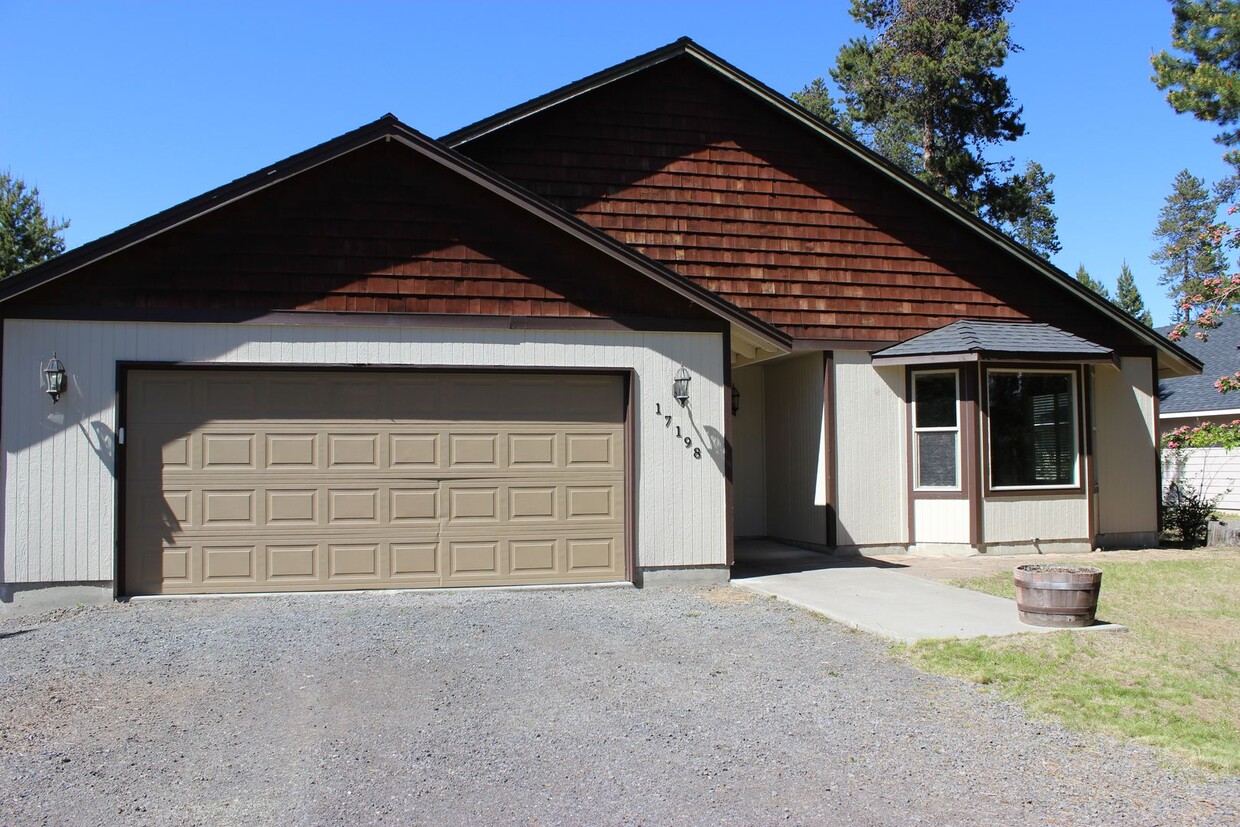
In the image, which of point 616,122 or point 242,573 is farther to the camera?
point 616,122

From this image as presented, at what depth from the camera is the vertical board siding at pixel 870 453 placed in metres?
13.2

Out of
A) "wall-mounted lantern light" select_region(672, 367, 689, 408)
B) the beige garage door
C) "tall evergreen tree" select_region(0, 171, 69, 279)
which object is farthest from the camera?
"tall evergreen tree" select_region(0, 171, 69, 279)

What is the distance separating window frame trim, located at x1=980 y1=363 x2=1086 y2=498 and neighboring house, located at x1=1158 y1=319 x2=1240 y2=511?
28.1 ft

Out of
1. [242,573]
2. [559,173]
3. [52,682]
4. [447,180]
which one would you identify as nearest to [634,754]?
[52,682]

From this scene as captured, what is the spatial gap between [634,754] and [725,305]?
6407 millimetres

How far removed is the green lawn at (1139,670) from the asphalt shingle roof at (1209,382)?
54.9 feet

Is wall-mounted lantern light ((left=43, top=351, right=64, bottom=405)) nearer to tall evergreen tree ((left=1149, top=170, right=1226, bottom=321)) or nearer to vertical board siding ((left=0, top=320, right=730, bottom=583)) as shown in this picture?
vertical board siding ((left=0, top=320, right=730, bottom=583))

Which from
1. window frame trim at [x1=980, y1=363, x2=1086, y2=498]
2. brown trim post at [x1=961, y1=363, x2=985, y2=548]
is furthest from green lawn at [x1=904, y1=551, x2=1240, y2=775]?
window frame trim at [x1=980, y1=363, x2=1086, y2=498]

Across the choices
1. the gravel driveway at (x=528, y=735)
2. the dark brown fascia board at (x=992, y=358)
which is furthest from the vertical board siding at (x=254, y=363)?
the dark brown fascia board at (x=992, y=358)

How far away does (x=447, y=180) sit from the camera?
10367mm

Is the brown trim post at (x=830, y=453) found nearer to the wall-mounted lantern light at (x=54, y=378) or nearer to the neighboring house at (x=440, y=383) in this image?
the neighboring house at (x=440, y=383)

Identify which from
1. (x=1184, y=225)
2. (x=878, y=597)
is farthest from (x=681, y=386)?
(x=1184, y=225)

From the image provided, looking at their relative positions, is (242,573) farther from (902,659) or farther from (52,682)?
(902,659)

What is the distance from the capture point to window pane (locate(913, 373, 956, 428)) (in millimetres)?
13234
